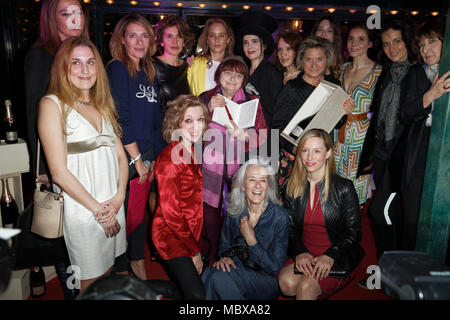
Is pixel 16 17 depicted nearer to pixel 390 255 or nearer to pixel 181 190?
pixel 181 190

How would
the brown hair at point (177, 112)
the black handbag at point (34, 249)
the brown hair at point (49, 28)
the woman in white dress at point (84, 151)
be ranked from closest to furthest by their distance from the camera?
the woman in white dress at point (84, 151)
the black handbag at point (34, 249)
the brown hair at point (49, 28)
the brown hair at point (177, 112)

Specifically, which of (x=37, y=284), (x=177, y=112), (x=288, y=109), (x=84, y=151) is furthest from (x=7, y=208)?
(x=288, y=109)

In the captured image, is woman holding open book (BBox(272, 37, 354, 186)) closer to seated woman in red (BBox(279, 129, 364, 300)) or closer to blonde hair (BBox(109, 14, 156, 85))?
seated woman in red (BBox(279, 129, 364, 300))

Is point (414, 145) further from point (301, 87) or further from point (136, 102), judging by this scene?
point (136, 102)

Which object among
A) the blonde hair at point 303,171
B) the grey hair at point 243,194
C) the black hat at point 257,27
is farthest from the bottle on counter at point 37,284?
the black hat at point 257,27

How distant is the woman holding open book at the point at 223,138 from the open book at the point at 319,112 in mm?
276

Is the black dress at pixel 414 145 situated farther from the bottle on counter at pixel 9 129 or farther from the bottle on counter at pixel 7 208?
the bottle on counter at pixel 7 208

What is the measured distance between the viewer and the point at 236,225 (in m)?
2.37

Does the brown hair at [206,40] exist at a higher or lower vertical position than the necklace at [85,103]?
higher

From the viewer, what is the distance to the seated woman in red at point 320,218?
220 cm

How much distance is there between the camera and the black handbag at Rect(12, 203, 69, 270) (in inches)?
81.4

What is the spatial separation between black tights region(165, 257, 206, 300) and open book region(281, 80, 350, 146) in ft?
4.27

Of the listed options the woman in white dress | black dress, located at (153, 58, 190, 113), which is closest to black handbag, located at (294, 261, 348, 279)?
the woman in white dress
